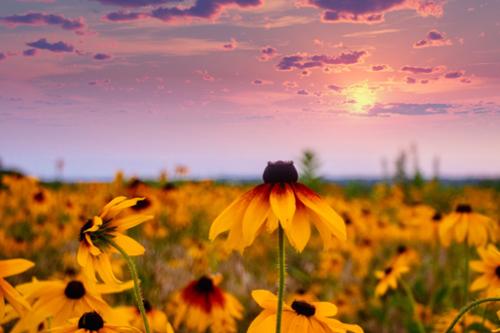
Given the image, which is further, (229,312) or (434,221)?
(434,221)

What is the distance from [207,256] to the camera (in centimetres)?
A: 500

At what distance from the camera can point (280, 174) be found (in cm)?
141

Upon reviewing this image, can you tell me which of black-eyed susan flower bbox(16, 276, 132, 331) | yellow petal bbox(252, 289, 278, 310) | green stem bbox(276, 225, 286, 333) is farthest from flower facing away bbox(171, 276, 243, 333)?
green stem bbox(276, 225, 286, 333)

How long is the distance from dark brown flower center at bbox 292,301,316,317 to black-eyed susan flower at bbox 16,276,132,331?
1.99 feet

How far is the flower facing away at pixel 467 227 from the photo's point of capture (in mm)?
3578

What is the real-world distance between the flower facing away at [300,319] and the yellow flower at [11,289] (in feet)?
1.86

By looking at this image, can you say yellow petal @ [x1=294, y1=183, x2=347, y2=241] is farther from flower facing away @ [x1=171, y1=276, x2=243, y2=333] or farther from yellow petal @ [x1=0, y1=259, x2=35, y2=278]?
flower facing away @ [x1=171, y1=276, x2=243, y2=333]

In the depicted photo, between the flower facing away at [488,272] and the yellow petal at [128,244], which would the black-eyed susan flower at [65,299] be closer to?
the yellow petal at [128,244]

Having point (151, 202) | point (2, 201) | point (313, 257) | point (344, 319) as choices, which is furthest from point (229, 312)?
point (2, 201)

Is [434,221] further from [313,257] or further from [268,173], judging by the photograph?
[268,173]

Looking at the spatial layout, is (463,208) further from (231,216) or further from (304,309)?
(231,216)

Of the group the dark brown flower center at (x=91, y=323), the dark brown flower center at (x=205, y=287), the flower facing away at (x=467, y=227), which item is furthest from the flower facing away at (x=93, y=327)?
the flower facing away at (x=467, y=227)

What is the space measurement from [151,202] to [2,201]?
346cm

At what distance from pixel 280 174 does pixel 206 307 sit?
1835mm
